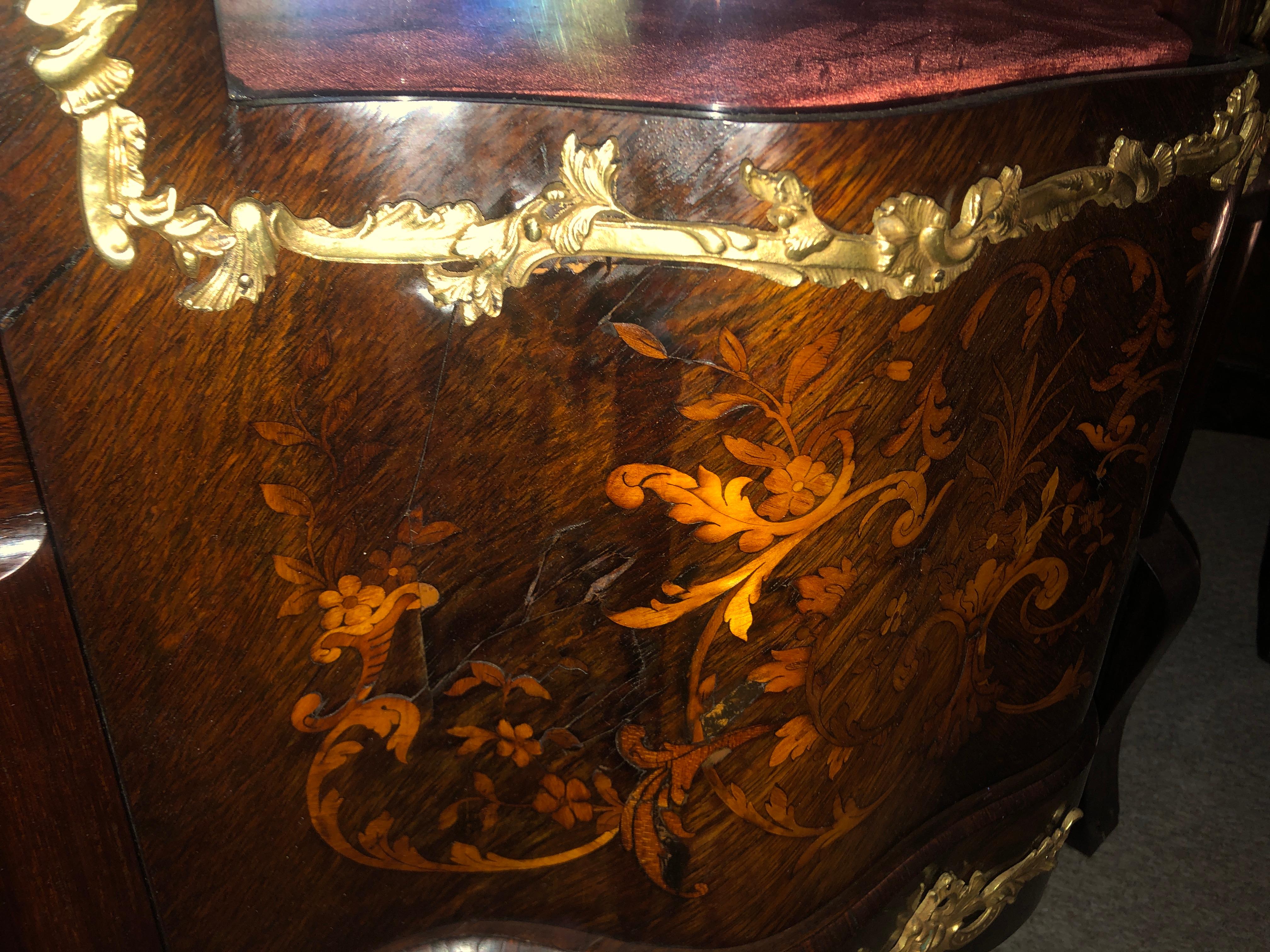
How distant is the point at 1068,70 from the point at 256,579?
388mm

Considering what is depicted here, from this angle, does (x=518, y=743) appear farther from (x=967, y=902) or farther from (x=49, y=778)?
(x=967, y=902)

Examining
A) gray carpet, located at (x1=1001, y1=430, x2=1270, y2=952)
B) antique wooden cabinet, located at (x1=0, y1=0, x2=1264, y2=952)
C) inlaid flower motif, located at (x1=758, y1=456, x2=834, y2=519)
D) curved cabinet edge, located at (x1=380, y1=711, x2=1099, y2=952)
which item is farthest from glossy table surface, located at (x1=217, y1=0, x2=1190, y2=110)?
gray carpet, located at (x1=1001, y1=430, x2=1270, y2=952)

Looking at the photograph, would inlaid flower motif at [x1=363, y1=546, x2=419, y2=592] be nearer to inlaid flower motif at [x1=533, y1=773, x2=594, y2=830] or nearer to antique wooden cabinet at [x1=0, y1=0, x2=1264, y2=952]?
antique wooden cabinet at [x1=0, y1=0, x2=1264, y2=952]

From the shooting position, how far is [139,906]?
0.45 m

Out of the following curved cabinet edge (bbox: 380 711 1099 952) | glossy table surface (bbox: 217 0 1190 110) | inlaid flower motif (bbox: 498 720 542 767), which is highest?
glossy table surface (bbox: 217 0 1190 110)

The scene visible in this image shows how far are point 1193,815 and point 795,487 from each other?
2.28 feet

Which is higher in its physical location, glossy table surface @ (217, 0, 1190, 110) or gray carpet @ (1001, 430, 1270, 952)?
glossy table surface @ (217, 0, 1190, 110)

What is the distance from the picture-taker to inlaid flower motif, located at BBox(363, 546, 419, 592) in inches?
16.5

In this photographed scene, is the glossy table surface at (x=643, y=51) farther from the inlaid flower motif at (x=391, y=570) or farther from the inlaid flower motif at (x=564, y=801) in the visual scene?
the inlaid flower motif at (x=564, y=801)

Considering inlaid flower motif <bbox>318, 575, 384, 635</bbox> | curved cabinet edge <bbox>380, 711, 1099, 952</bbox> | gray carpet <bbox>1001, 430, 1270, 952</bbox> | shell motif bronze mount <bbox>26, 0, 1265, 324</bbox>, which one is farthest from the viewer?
gray carpet <bbox>1001, 430, 1270, 952</bbox>

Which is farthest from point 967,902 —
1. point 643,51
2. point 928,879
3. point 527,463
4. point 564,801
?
point 643,51

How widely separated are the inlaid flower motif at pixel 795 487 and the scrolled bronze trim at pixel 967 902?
0.99 feet

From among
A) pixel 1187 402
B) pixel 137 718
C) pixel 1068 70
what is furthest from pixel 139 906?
pixel 1187 402

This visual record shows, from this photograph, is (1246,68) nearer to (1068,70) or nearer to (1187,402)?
(1068,70)
